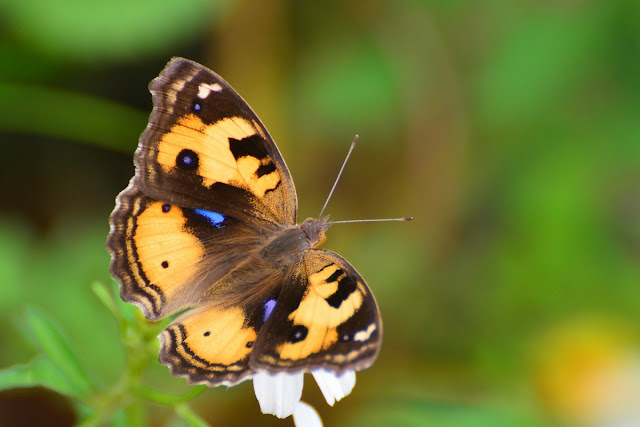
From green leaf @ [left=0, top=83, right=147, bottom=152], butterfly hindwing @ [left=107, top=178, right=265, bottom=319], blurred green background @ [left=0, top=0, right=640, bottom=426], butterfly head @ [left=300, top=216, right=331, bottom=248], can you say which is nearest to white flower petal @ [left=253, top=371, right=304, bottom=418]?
butterfly hindwing @ [left=107, top=178, right=265, bottom=319]

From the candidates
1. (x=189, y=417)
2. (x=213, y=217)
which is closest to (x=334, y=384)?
(x=189, y=417)

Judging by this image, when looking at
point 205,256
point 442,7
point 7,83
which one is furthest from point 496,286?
point 7,83

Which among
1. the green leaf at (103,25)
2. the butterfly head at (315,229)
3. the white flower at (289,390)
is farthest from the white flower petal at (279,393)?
the green leaf at (103,25)

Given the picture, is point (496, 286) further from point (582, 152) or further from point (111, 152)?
point (111, 152)

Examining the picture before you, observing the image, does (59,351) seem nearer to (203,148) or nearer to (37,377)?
(37,377)

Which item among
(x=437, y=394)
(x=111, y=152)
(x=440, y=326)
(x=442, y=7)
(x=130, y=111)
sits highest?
(x=442, y=7)

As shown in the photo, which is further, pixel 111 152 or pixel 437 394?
pixel 111 152
